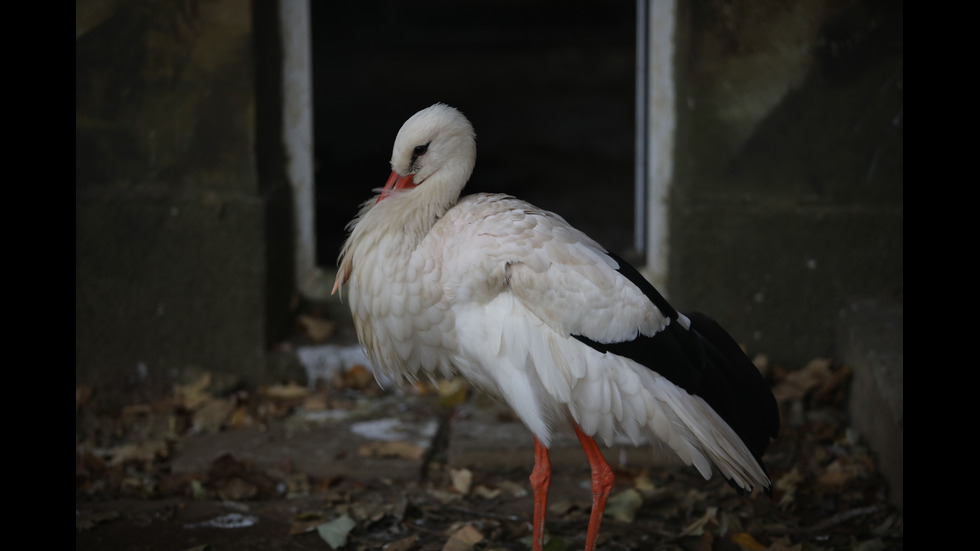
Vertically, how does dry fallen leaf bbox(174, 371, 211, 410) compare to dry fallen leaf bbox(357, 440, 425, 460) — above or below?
above

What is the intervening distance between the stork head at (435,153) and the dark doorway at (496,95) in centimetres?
298

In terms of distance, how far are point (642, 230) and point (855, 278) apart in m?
1.09

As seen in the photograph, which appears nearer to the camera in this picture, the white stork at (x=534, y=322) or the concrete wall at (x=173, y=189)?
the white stork at (x=534, y=322)

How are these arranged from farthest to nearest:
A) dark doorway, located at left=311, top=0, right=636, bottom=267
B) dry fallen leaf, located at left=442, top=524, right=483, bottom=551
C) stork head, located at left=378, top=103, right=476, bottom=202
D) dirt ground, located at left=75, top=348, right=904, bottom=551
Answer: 1. dark doorway, located at left=311, top=0, right=636, bottom=267
2. dirt ground, located at left=75, top=348, right=904, bottom=551
3. dry fallen leaf, located at left=442, top=524, right=483, bottom=551
4. stork head, located at left=378, top=103, right=476, bottom=202

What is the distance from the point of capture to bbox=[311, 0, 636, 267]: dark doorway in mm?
8438

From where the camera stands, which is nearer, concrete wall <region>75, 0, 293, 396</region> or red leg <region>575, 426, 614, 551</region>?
red leg <region>575, 426, 614, 551</region>

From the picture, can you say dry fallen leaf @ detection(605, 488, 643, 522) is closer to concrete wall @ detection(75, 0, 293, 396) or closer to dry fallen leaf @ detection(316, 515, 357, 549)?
dry fallen leaf @ detection(316, 515, 357, 549)

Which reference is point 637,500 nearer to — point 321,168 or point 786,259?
point 786,259

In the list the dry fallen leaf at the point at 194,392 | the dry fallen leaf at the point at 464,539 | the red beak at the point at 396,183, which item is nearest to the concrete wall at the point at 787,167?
the dry fallen leaf at the point at 464,539

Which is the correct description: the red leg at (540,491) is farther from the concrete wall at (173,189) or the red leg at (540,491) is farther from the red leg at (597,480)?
the concrete wall at (173,189)

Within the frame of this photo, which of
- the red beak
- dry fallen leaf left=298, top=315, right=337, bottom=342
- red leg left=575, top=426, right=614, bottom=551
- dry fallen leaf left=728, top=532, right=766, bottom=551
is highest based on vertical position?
the red beak

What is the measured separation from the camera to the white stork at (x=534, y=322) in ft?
10.9

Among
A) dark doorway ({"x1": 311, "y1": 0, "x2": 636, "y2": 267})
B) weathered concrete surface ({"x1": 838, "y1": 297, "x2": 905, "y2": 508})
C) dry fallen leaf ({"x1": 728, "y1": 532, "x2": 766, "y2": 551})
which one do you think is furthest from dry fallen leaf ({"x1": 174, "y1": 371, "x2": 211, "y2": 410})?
weathered concrete surface ({"x1": 838, "y1": 297, "x2": 905, "y2": 508})

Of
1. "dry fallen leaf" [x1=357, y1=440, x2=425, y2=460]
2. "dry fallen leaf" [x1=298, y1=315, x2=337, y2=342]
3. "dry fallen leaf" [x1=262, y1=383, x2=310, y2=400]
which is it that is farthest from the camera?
"dry fallen leaf" [x1=298, y1=315, x2=337, y2=342]
